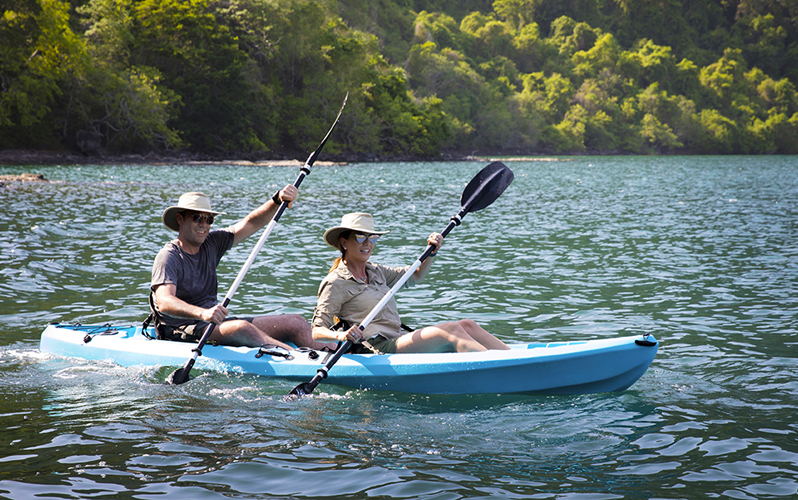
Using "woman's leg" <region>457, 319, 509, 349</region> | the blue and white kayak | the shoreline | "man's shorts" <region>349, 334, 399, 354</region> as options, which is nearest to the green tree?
the shoreline

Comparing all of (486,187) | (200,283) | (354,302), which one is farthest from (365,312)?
(486,187)

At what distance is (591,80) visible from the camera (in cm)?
10838

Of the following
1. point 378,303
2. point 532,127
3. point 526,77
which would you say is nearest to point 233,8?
point 532,127

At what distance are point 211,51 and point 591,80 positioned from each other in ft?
235

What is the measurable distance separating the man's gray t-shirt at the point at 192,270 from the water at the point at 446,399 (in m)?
0.63

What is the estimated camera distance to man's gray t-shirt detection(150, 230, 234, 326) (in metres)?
5.66

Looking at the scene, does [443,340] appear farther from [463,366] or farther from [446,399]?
[446,399]

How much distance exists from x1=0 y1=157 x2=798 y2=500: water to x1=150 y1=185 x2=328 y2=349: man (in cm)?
43

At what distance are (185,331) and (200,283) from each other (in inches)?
18.5

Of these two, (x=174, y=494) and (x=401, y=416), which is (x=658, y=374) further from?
(x=174, y=494)

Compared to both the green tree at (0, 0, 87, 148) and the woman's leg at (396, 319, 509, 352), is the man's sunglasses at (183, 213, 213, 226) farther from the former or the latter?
the green tree at (0, 0, 87, 148)

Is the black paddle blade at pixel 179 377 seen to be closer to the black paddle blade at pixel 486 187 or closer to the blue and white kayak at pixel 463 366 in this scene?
the blue and white kayak at pixel 463 366

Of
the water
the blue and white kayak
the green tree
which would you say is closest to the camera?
the water

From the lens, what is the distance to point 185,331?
20.0 feet
